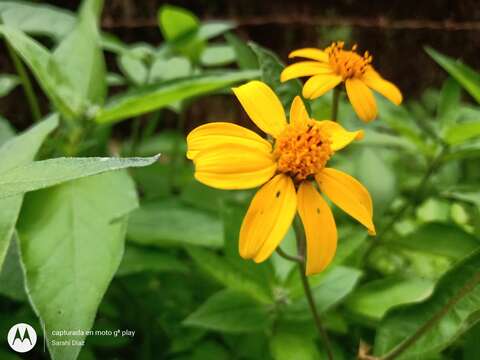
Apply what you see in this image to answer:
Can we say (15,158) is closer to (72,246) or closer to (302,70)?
(72,246)

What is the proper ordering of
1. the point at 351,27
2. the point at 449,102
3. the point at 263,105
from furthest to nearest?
the point at 351,27 < the point at 449,102 < the point at 263,105

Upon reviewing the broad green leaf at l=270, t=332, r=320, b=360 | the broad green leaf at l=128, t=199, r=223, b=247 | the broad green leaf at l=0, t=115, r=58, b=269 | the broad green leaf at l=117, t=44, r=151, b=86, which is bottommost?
the broad green leaf at l=270, t=332, r=320, b=360

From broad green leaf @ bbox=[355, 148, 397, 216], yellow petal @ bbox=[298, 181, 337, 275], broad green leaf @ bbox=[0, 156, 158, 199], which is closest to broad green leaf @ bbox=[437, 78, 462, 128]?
broad green leaf @ bbox=[355, 148, 397, 216]

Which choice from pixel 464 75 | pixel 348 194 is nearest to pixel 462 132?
pixel 464 75

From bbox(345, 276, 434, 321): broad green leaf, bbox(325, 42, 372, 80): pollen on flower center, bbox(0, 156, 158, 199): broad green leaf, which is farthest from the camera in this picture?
bbox(345, 276, 434, 321): broad green leaf

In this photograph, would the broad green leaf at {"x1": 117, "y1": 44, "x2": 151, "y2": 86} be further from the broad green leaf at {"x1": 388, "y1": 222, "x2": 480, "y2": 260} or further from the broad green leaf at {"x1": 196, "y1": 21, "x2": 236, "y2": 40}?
the broad green leaf at {"x1": 388, "y1": 222, "x2": 480, "y2": 260}

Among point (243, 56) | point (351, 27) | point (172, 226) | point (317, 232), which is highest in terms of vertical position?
point (317, 232)
